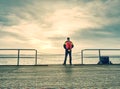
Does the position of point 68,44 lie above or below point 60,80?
above

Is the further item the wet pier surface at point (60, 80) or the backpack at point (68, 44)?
the backpack at point (68, 44)

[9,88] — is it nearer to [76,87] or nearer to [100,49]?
[76,87]

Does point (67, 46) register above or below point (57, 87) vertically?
above

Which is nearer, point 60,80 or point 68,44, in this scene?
point 60,80

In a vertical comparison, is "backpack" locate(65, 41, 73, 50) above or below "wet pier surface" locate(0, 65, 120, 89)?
above

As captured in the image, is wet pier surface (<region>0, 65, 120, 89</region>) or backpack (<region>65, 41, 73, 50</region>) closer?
wet pier surface (<region>0, 65, 120, 89</region>)

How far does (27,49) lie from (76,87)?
A: 18786 millimetres

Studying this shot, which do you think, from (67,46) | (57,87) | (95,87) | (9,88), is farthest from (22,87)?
(67,46)

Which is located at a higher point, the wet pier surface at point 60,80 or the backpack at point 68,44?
the backpack at point 68,44

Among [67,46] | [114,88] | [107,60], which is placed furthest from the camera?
[107,60]

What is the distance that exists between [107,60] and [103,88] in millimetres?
19179

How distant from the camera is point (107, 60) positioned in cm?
2733

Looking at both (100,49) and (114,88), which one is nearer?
(114,88)

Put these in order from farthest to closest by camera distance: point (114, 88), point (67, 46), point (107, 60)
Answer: point (107, 60) → point (67, 46) → point (114, 88)
